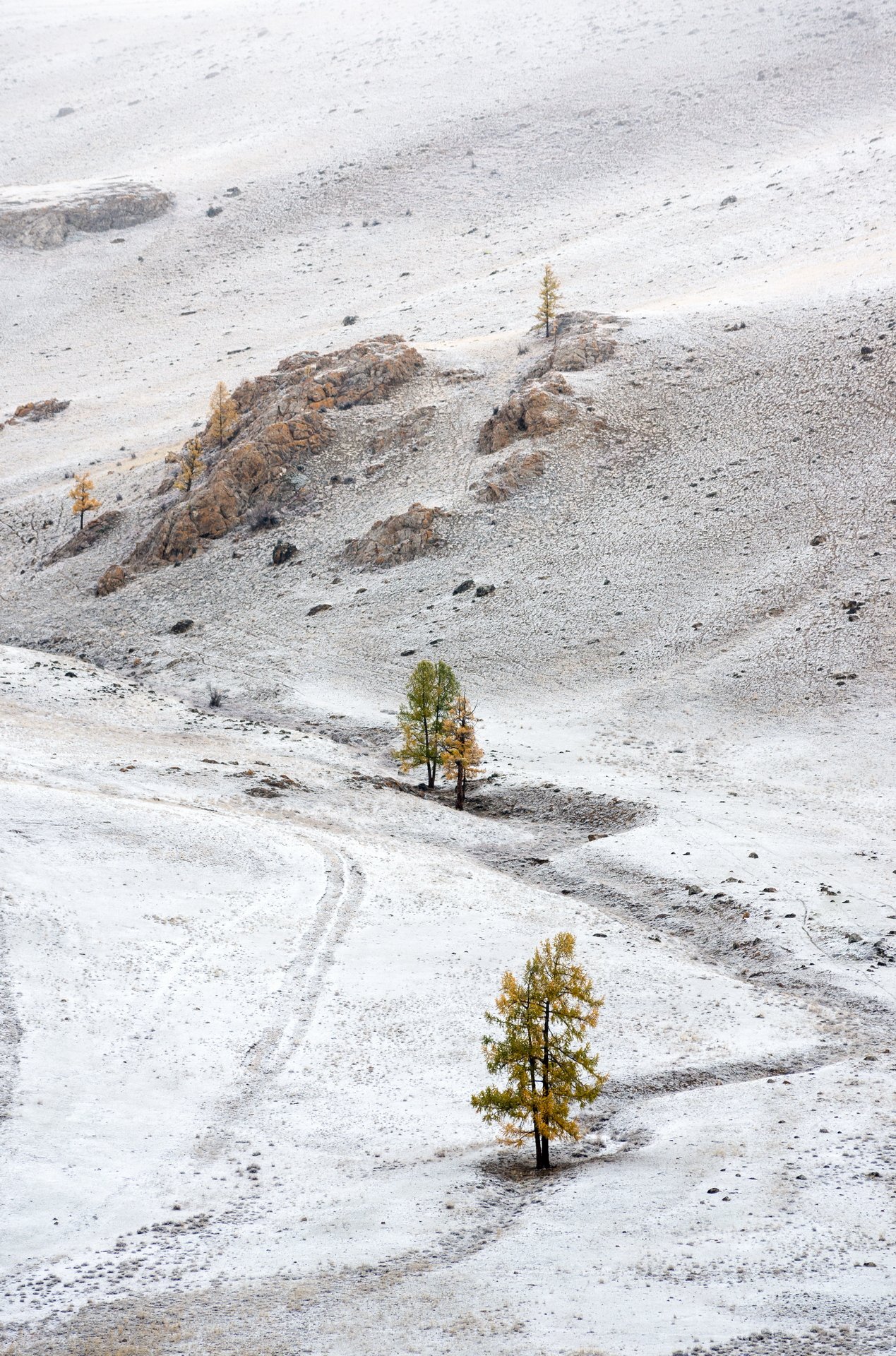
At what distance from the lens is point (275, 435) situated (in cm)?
5475

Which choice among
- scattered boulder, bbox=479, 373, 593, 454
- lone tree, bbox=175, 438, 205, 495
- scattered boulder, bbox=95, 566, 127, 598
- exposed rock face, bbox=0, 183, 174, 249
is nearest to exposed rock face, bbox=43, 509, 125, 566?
lone tree, bbox=175, 438, 205, 495

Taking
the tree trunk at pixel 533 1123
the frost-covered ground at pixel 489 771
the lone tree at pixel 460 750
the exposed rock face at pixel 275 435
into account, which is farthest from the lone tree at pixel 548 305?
the tree trunk at pixel 533 1123

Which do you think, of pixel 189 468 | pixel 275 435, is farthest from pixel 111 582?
pixel 275 435

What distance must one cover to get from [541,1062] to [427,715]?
56.3ft

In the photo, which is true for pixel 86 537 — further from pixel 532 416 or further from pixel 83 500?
pixel 532 416

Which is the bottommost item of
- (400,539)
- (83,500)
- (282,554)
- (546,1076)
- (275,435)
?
(546,1076)

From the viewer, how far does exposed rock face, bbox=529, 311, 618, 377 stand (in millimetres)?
54438

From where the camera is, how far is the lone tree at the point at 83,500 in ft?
180

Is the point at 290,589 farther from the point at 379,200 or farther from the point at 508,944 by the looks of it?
the point at 379,200

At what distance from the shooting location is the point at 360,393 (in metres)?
57.2

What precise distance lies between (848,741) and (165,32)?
508 ft

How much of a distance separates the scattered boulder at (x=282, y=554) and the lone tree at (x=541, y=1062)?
36364mm

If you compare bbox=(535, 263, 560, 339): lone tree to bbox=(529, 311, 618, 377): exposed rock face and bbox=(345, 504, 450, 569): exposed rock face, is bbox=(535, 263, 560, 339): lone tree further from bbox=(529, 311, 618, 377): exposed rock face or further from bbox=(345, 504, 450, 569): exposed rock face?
bbox=(345, 504, 450, 569): exposed rock face

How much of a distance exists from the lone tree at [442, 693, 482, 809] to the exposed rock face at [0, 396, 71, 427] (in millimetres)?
49199
